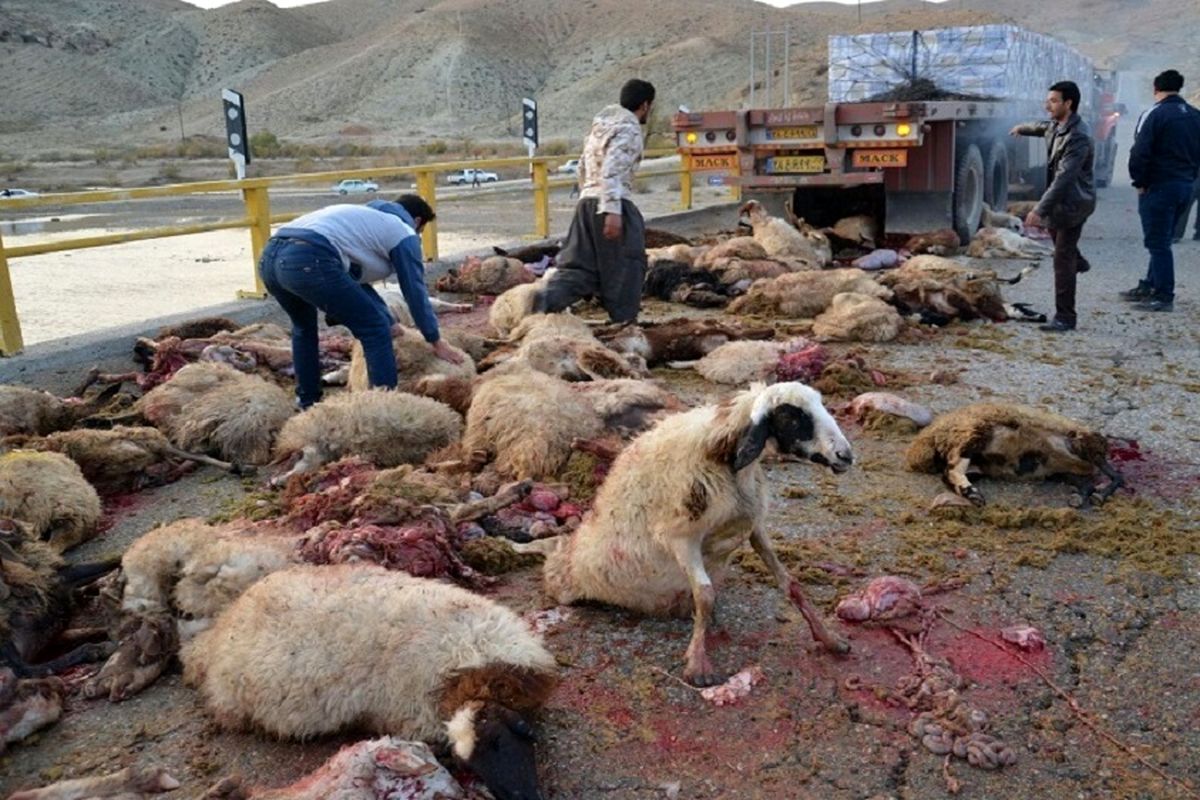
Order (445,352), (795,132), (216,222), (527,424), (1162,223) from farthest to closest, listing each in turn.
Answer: (795,132) < (216,222) < (1162,223) < (445,352) < (527,424)

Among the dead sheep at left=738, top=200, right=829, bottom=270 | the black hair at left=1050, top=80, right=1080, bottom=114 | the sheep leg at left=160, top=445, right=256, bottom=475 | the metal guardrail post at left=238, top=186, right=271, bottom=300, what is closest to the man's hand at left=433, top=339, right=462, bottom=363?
the sheep leg at left=160, top=445, right=256, bottom=475

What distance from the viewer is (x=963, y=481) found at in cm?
518

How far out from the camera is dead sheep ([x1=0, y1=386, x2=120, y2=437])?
628 centimetres

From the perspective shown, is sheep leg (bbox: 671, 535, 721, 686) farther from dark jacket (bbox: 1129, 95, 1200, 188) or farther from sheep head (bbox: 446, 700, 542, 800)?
dark jacket (bbox: 1129, 95, 1200, 188)

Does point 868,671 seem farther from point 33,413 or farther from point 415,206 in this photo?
point 33,413

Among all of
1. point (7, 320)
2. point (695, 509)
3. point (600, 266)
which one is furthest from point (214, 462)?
point (600, 266)

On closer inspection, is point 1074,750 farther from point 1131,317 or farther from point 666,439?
point 1131,317

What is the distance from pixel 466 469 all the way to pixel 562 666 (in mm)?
1980

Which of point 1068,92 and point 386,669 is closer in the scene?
point 386,669

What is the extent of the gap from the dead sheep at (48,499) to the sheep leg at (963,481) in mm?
4224

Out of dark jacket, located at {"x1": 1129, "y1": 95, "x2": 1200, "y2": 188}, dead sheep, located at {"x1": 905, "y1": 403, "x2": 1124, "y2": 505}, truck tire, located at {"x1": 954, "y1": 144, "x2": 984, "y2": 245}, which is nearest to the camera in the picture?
dead sheep, located at {"x1": 905, "y1": 403, "x2": 1124, "y2": 505}

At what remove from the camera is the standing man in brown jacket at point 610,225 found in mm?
8195

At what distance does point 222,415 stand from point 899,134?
28.1 feet

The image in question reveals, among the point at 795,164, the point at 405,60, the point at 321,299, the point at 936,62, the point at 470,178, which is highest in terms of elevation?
the point at 405,60
